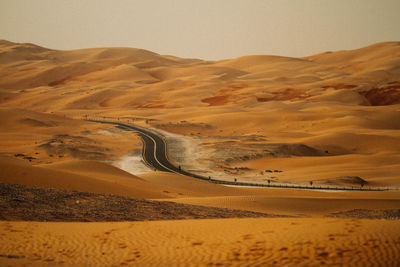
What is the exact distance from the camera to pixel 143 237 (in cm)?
1080

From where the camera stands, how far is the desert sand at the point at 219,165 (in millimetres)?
9219

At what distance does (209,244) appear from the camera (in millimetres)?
9812

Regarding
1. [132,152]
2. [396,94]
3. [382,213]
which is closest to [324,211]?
[382,213]

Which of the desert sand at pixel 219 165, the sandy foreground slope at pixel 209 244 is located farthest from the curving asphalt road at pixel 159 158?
the sandy foreground slope at pixel 209 244

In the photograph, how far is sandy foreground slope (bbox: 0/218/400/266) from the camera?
8391 mm

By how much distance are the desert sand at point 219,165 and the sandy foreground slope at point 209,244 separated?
42 mm

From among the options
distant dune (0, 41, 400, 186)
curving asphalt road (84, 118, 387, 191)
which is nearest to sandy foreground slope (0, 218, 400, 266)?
curving asphalt road (84, 118, 387, 191)

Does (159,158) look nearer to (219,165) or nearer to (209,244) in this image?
(219,165)

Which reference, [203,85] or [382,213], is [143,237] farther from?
[203,85]

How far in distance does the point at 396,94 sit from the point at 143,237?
Answer: 284ft

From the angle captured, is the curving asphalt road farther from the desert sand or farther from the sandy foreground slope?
the sandy foreground slope

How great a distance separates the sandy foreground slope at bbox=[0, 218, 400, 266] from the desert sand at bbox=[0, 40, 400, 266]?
0.04 metres

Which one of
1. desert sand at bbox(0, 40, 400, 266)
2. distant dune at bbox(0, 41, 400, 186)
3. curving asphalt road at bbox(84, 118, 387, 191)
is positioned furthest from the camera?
distant dune at bbox(0, 41, 400, 186)

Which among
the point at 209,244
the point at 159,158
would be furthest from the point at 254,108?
the point at 209,244
